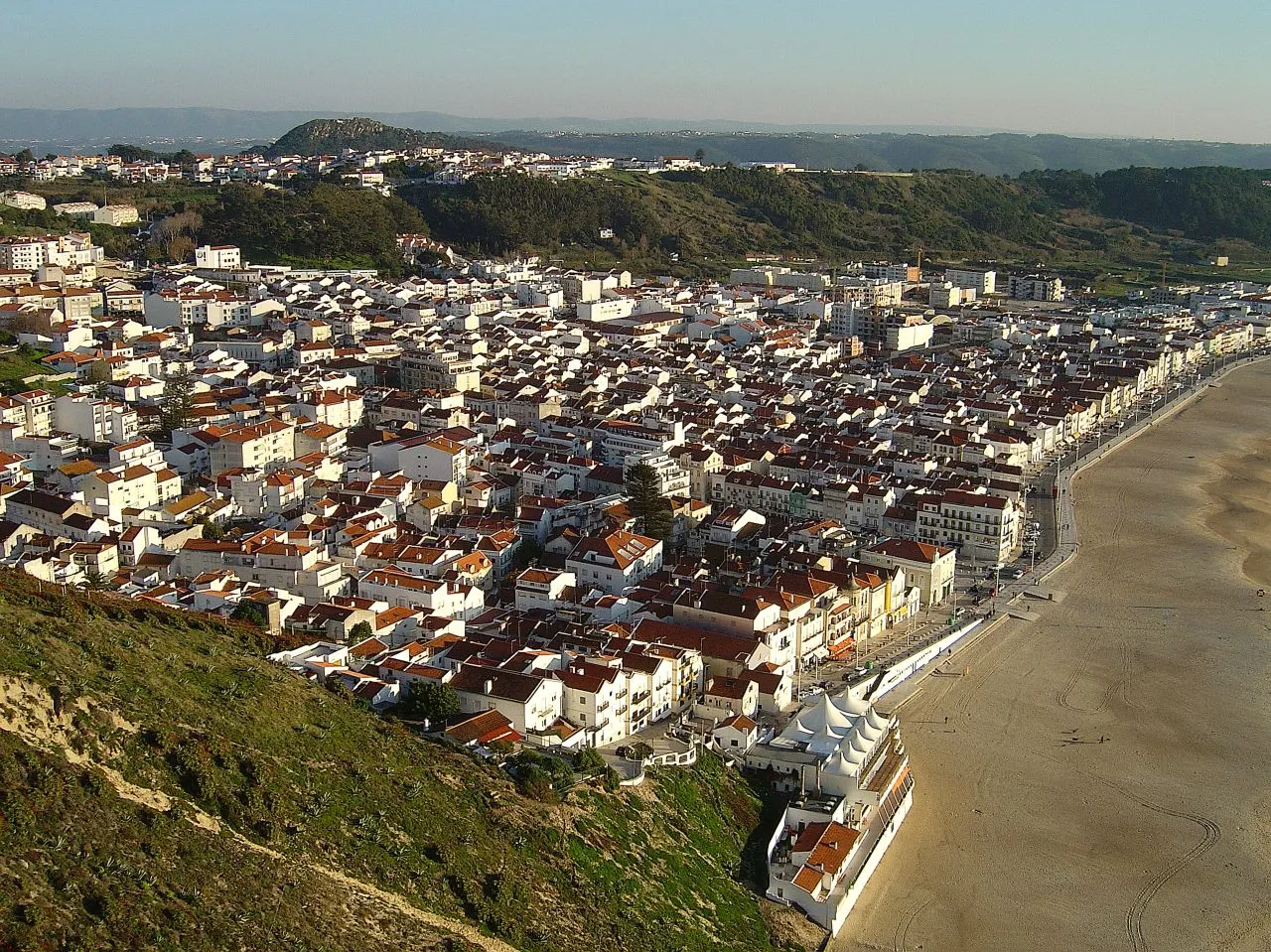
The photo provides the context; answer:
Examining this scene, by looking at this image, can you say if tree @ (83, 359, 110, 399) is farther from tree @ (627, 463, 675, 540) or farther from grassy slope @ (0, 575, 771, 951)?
grassy slope @ (0, 575, 771, 951)

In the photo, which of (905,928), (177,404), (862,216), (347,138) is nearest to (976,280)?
(862,216)

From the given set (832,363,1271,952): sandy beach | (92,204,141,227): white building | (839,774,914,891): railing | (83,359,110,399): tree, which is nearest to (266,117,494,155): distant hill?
(92,204,141,227): white building

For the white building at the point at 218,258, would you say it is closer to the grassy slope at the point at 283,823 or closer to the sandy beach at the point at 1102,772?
the sandy beach at the point at 1102,772

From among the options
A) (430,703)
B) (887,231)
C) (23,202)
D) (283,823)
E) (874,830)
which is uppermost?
(23,202)

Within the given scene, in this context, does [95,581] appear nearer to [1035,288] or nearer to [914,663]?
[914,663]

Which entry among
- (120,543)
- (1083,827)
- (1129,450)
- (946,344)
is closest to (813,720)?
(1083,827)

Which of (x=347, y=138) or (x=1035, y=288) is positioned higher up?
(x=347, y=138)
